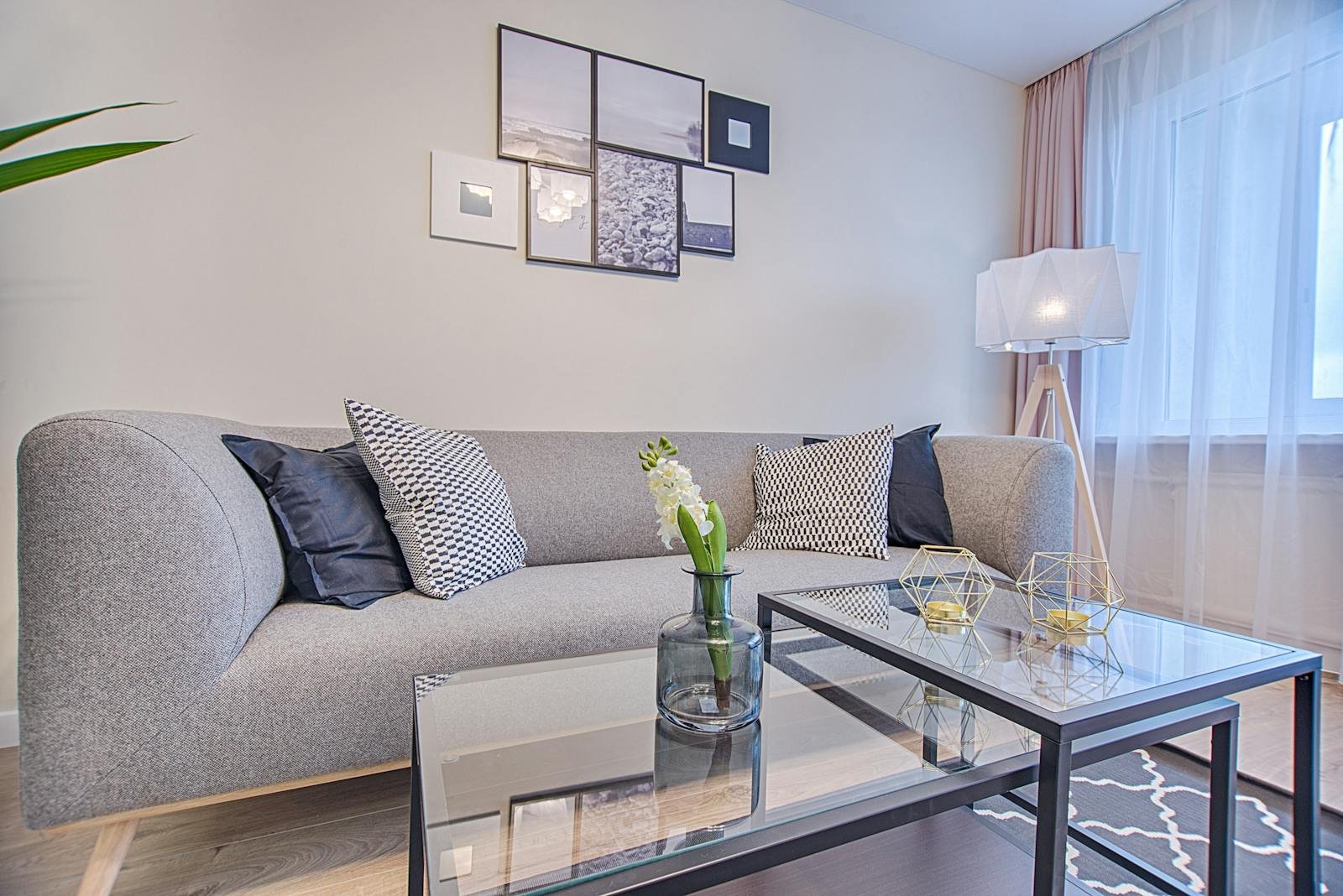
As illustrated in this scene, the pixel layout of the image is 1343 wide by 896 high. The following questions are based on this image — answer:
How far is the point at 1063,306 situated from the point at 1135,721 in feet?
6.04

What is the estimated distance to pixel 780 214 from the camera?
2555 millimetres

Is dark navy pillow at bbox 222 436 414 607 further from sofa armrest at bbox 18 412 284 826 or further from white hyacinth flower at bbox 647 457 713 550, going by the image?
white hyacinth flower at bbox 647 457 713 550

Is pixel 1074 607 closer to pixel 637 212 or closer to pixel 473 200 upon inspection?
pixel 637 212

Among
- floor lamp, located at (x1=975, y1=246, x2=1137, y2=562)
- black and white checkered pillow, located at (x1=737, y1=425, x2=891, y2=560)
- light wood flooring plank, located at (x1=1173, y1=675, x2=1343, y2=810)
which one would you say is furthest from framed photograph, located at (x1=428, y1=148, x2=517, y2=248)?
light wood flooring plank, located at (x1=1173, y1=675, x2=1343, y2=810)

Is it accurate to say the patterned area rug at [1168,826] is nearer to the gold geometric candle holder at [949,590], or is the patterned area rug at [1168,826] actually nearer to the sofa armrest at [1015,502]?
the gold geometric candle holder at [949,590]

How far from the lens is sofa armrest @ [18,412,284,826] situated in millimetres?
875

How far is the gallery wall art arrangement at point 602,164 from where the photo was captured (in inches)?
81.4

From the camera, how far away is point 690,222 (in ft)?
7.77

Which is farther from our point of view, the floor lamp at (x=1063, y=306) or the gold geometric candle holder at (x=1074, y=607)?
the floor lamp at (x=1063, y=306)

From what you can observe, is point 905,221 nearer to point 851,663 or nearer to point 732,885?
point 851,663

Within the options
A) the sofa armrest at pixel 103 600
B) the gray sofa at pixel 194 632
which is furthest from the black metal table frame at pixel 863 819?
the sofa armrest at pixel 103 600

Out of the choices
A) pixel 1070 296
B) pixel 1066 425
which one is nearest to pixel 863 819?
pixel 1070 296

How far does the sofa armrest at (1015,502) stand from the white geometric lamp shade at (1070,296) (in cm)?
55

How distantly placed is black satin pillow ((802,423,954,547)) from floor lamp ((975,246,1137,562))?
62 centimetres
